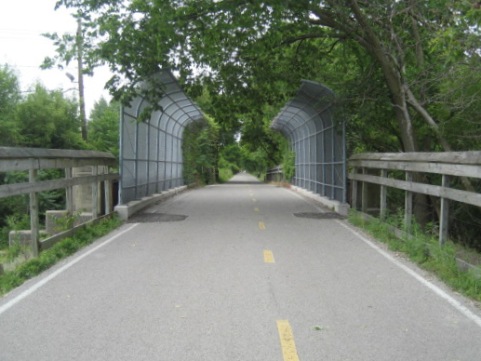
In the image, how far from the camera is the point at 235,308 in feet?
18.6

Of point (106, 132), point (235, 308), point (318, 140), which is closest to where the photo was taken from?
point (235, 308)

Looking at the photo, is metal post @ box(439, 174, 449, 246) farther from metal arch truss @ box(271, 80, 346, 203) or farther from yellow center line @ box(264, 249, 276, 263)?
metal arch truss @ box(271, 80, 346, 203)

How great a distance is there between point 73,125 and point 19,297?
74.4ft

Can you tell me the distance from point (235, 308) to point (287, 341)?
110 centimetres

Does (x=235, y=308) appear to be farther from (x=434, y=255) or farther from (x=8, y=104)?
(x=8, y=104)

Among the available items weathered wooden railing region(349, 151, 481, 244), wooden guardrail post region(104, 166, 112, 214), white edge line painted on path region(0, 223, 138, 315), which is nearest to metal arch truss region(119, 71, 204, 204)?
wooden guardrail post region(104, 166, 112, 214)

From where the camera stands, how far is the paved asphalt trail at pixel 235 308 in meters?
4.51

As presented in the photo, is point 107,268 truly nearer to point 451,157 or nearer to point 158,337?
point 158,337

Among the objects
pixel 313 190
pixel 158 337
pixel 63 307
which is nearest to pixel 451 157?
pixel 158 337

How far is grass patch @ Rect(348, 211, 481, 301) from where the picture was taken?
6.37 m

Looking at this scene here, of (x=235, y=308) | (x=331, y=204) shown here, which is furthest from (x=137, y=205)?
(x=235, y=308)

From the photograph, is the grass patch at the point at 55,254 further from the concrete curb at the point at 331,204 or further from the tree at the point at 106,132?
the tree at the point at 106,132

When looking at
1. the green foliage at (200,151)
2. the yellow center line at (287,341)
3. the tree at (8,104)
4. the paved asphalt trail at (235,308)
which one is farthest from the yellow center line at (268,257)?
the green foliage at (200,151)

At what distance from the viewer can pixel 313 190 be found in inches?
869
